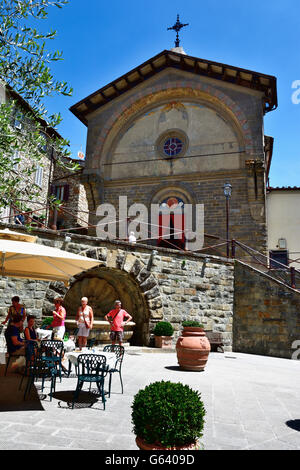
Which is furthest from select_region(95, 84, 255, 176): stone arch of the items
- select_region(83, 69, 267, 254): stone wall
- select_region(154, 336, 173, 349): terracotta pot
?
select_region(154, 336, 173, 349): terracotta pot

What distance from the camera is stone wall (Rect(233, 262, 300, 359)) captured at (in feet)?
42.1

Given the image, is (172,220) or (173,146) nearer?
(172,220)

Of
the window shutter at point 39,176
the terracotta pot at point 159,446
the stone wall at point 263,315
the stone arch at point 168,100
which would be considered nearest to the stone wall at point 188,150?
the stone arch at point 168,100

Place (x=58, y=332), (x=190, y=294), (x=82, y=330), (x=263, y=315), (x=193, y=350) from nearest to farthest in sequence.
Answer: (x=58, y=332)
(x=193, y=350)
(x=82, y=330)
(x=190, y=294)
(x=263, y=315)

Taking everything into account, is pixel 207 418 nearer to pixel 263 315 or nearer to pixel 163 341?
pixel 163 341

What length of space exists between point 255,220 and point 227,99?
6.25 m

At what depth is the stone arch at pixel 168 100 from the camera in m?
17.8

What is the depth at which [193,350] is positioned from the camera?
838cm

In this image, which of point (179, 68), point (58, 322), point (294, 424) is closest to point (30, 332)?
point (58, 322)

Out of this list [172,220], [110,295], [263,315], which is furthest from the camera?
[172,220]

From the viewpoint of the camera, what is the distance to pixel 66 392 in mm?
5898

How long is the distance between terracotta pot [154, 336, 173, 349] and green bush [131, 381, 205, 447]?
894 cm
